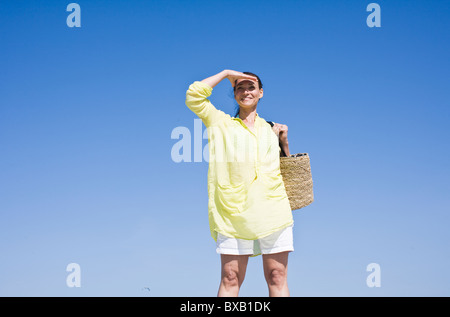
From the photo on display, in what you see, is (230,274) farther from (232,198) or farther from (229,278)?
(232,198)

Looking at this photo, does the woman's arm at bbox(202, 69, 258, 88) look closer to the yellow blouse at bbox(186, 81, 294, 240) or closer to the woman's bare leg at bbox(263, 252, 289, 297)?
the yellow blouse at bbox(186, 81, 294, 240)

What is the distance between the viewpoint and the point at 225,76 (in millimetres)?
4055

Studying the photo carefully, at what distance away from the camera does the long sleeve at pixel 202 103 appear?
3.86 m

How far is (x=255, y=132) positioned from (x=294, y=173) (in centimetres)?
55

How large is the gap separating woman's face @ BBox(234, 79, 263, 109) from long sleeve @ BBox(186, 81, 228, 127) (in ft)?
0.67

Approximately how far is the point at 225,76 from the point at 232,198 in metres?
1.07

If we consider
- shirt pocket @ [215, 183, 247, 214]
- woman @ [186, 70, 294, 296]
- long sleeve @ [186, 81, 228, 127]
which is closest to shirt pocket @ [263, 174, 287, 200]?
woman @ [186, 70, 294, 296]

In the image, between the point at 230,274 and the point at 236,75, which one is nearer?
the point at 230,274

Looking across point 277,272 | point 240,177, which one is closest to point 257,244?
point 277,272

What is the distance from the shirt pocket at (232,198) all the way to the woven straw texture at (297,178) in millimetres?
560

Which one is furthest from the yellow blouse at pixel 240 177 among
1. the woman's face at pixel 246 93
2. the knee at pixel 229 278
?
the knee at pixel 229 278
